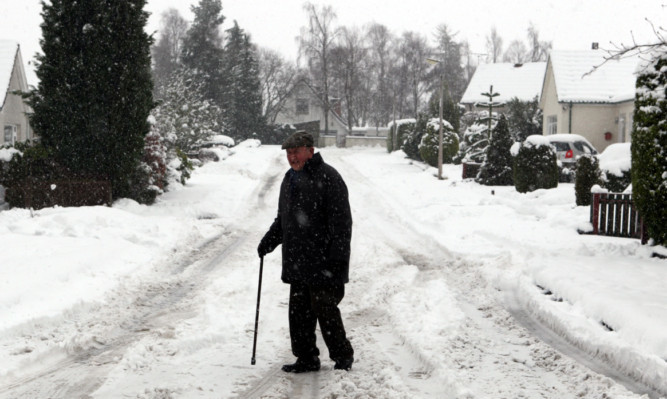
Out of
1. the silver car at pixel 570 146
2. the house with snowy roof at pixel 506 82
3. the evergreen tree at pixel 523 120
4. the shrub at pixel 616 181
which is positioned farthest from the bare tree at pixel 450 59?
the shrub at pixel 616 181

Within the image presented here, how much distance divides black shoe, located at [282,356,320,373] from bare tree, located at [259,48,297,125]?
228 feet

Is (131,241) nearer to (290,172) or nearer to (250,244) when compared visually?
(250,244)

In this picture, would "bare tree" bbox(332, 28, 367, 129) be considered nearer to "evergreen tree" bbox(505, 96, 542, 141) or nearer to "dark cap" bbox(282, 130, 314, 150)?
"evergreen tree" bbox(505, 96, 542, 141)

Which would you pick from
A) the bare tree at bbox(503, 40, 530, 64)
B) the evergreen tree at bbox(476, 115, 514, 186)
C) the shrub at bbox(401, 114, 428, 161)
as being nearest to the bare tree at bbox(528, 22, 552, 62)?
the bare tree at bbox(503, 40, 530, 64)

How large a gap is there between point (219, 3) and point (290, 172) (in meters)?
59.9

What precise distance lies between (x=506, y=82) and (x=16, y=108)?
34906 mm

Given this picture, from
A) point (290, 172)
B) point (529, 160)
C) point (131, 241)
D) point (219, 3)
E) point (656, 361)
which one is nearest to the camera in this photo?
point (656, 361)

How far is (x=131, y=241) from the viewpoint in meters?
10.7

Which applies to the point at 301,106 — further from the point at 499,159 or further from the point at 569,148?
the point at 499,159

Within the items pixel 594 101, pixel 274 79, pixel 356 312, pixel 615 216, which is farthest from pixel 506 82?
pixel 356 312

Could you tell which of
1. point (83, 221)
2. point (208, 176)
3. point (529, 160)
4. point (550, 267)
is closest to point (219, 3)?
point (208, 176)

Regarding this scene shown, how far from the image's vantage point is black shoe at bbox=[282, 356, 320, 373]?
194 inches

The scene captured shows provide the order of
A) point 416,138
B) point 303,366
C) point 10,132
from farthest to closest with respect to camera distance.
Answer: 1. point 416,138
2. point 10,132
3. point 303,366

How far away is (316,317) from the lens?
16.3ft
